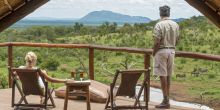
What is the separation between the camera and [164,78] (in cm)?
667

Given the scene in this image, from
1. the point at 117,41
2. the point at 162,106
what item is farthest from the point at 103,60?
the point at 117,41

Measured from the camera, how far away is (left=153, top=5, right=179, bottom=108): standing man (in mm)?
6379

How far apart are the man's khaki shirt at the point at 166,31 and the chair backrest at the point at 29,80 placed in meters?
1.59

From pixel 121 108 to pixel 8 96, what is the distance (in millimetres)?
2107

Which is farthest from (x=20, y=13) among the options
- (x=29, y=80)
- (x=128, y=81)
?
(x=128, y=81)

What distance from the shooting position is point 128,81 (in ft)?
20.8

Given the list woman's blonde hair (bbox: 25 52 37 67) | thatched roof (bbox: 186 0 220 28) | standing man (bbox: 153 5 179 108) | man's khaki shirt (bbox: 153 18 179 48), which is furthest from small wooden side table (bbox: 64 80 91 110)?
thatched roof (bbox: 186 0 220 28)

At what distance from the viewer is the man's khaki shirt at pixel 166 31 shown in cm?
637

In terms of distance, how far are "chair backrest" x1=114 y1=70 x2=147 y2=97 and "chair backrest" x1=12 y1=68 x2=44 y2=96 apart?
1.00 metres

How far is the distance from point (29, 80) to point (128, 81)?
1250 mm

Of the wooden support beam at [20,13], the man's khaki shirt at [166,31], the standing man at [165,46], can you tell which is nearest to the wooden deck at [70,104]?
the standing man at [165,46]

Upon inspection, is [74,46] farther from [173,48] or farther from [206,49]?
[206,49]

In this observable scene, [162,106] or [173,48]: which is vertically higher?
[173,48]

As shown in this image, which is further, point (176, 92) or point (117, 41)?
point (117, 41)
